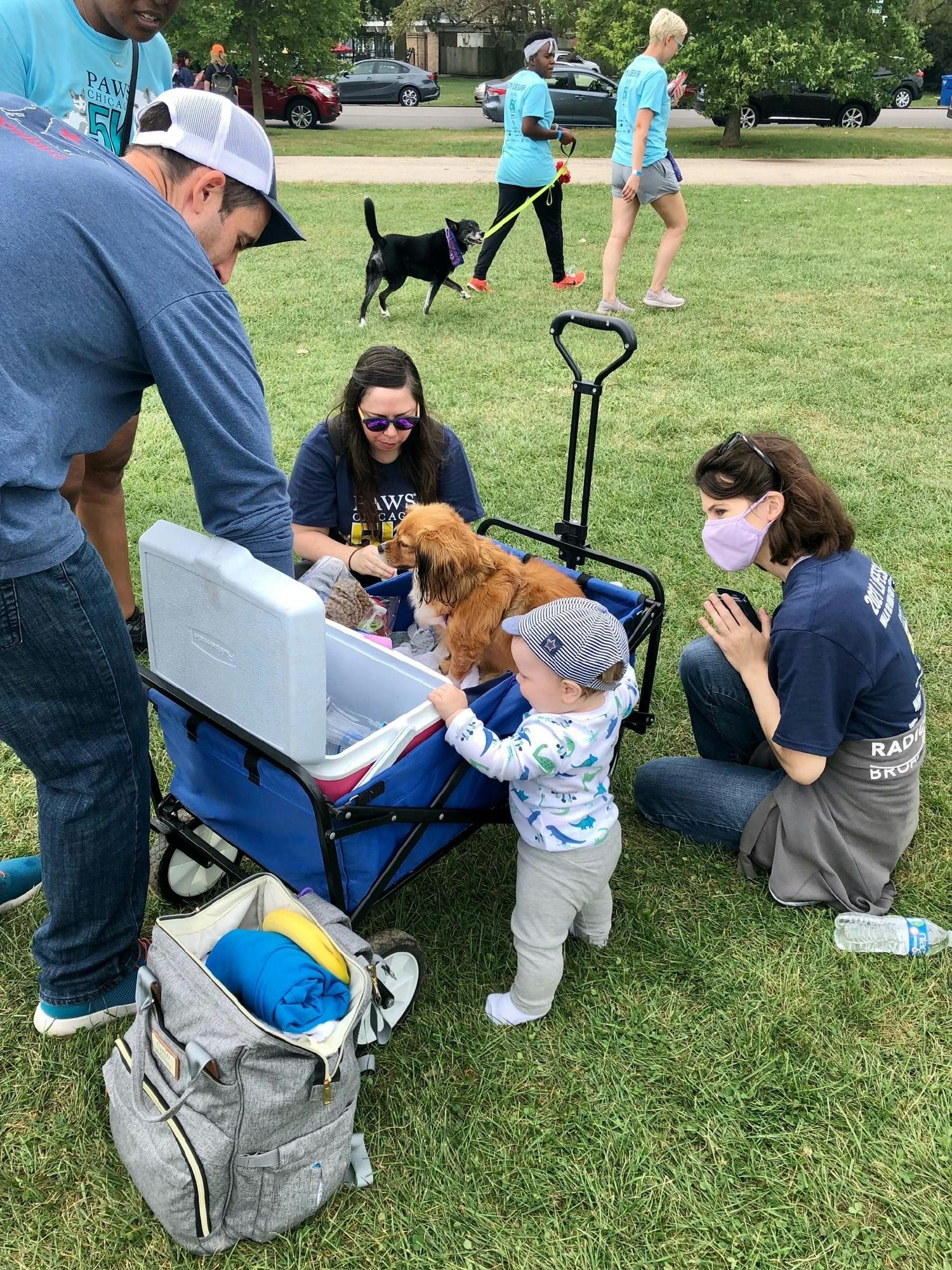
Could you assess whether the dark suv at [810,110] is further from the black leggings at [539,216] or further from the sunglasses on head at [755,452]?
the sunglasses on head at [755,452]

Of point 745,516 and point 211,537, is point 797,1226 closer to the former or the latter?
point 745,516

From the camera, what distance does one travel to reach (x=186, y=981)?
6.57 feet

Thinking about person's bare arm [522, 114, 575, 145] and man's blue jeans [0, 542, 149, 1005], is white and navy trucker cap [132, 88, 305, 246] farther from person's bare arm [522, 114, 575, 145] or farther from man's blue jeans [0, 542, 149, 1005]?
person's bare arm [522, 114, 575, 145]

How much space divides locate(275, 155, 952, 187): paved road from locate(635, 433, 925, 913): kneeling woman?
45.8 feet

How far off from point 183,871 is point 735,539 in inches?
74.0

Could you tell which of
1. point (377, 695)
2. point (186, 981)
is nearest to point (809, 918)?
point (377, 695)

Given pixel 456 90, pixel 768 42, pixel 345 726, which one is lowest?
pixel 345 726

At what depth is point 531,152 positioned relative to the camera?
8.77m

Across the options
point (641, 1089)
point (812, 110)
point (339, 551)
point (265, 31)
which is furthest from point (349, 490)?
point (812, 110)

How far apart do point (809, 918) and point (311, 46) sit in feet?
84.0

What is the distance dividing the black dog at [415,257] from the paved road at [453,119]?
62.8ft

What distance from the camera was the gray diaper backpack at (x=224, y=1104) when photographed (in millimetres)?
1889

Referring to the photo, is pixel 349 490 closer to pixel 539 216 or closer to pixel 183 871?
pixel 183 871

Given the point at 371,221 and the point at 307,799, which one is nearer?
the point at 307,799
